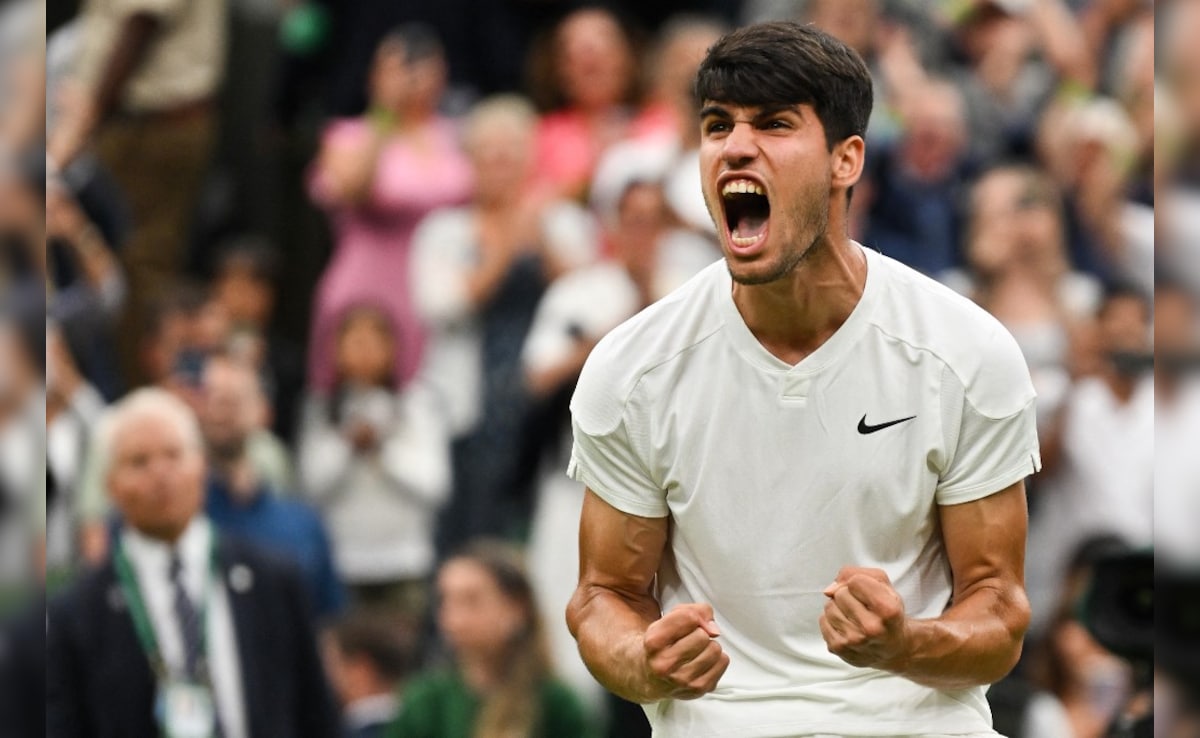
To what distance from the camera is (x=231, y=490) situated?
25.9 feet

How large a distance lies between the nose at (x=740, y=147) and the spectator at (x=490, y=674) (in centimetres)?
373

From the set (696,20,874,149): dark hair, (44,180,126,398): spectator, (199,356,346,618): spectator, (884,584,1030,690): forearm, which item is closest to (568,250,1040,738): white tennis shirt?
(884,584,1030,690): forearm

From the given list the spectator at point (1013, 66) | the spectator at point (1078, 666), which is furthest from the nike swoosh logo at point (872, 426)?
the spectator at point (1013, 66)

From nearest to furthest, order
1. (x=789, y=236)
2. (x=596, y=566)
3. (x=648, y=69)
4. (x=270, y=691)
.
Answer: (x=789, y=236)
(x=596, y=566)
(x=270, y=691)
(x=648, y=69)

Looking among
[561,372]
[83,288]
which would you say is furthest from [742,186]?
[83,288]

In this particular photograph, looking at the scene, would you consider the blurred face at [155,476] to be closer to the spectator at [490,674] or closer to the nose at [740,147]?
the spectator at [490,674]

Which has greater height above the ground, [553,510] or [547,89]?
[547,89]

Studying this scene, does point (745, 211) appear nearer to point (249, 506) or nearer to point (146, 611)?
point (146, 611)

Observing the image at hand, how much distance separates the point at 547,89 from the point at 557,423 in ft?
7.13

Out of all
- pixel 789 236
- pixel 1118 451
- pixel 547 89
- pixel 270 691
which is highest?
pixel 547 89

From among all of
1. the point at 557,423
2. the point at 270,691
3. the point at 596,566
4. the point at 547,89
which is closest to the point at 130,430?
the point at 270,691

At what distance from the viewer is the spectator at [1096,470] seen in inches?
294

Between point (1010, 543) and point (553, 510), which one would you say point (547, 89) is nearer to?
point (553, 510)

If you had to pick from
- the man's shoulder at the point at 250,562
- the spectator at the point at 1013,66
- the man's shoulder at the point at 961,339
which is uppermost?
the spectator at the point at 1013,66
